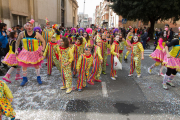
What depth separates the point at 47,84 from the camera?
497 cm

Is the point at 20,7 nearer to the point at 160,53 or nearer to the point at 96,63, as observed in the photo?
the point at 96,63

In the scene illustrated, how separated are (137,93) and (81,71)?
1823mm

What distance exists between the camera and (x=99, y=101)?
153 inches

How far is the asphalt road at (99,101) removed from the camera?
3.26 metres

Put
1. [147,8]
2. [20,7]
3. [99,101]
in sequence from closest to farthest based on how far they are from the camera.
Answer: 1. [99,101]
2. [20,7]
3. [147,8]

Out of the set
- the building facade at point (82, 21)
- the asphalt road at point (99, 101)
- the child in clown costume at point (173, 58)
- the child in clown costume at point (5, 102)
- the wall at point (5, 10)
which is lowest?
the asphalt road at point (99, 101)

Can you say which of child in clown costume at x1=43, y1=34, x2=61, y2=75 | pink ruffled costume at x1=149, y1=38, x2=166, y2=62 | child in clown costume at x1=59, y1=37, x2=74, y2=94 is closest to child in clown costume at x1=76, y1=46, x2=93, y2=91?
child in clown costume at x1=59, y1=37, x2=74, y2=94

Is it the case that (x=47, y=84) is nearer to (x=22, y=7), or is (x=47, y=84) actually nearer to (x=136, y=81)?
(x=136, y=81)

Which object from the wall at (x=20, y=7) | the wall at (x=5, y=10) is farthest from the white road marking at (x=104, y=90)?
the wall at (x=20, y=7)

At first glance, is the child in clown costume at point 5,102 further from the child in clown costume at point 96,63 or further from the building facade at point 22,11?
the building facade at point 22,11

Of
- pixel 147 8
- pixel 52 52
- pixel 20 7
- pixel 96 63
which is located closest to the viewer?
pixel 96 63

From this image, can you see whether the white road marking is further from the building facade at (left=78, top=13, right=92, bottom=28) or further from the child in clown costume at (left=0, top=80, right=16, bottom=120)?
the building facade at (left=78, top=13, right=92, bottom=28)

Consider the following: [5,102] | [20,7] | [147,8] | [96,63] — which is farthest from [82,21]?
[5,102]

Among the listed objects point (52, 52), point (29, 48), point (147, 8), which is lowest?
point (52, 52)
